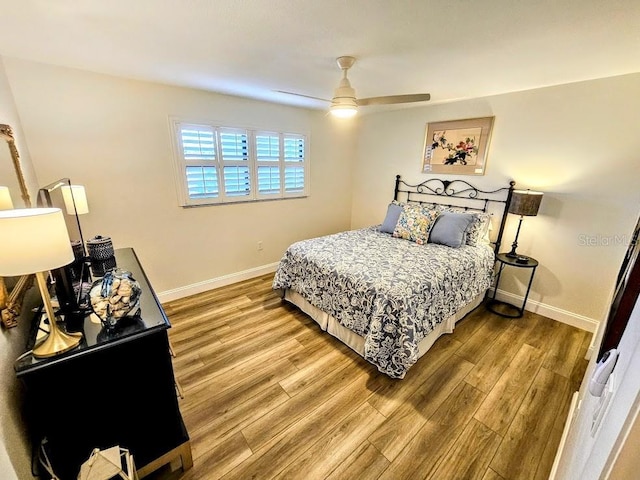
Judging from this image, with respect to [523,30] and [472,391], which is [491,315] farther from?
[523,30]

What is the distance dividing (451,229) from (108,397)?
3.10 metres

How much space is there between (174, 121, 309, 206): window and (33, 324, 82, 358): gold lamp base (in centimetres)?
217

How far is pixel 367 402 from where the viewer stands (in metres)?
1.88

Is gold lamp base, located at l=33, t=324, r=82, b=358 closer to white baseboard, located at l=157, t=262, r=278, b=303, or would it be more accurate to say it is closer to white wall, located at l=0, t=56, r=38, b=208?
white wall, located at l=0, t=56, r=38, b=208

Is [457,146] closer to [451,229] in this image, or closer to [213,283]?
[451,229]

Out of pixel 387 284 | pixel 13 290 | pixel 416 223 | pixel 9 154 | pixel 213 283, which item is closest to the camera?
pixel 13 290

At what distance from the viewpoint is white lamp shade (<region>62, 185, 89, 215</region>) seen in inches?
77.9

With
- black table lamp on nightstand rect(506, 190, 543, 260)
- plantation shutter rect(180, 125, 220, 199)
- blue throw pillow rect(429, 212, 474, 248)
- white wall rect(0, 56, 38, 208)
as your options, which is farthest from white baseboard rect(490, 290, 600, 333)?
white wall rect(0, 56, 38, 208)

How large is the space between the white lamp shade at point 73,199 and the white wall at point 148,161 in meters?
0.53

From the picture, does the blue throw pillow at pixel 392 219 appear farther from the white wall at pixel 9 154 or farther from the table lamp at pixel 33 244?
the white wall at pixel 9 154

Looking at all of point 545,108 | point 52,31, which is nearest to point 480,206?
point 545,108

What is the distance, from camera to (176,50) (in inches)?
73.3

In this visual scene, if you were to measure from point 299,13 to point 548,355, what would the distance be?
3196mm

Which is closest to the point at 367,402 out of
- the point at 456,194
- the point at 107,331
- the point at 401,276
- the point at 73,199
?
the point at 401,276
